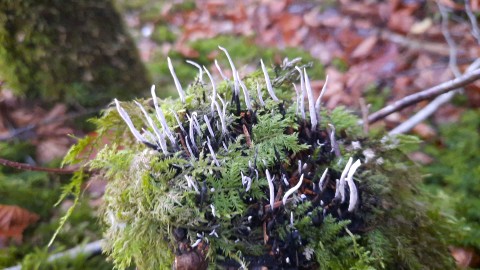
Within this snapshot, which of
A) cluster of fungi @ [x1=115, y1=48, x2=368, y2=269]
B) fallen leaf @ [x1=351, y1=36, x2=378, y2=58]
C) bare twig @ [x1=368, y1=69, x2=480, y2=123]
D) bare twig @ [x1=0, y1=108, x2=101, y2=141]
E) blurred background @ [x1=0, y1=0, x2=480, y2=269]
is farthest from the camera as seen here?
fallen leaf @ [x1=351, y1=36, x2=378, y2=58]

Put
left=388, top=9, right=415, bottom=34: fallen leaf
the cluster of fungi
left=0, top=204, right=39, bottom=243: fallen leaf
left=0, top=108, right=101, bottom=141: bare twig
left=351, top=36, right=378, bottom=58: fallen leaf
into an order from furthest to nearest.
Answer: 1. left=388, top=9, right=415, bottom=34: fallen leaf
2. left=351, top=36, right=378, bottom=58: fallen leaf
3. left=0, top=108, right=101, bottom=141: bare twig
4. left=0, top=204, right=39, bottom=243: fallen leaf
5. the cluster of fungi

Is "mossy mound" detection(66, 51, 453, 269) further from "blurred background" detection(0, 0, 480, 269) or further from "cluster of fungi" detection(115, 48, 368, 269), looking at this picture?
"blurred background" detection(0, 0, 480, 269)

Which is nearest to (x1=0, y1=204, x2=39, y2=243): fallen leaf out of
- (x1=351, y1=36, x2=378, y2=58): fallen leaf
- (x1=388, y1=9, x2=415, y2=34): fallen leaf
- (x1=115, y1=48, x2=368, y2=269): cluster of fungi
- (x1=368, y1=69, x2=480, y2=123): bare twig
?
(x1=115, y1=48, x2=368, y2=269): cluster of fungi

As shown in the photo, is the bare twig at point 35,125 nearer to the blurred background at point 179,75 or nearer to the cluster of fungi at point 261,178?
the blurred background at point 179,75

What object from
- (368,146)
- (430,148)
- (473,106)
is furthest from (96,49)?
(473,106)

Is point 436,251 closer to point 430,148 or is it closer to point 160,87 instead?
point 430,148

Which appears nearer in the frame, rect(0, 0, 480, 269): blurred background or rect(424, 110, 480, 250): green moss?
rect(424, 110, 480, 250): green moss

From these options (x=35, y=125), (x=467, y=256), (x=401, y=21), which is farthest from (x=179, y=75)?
(x=467, y=256)
